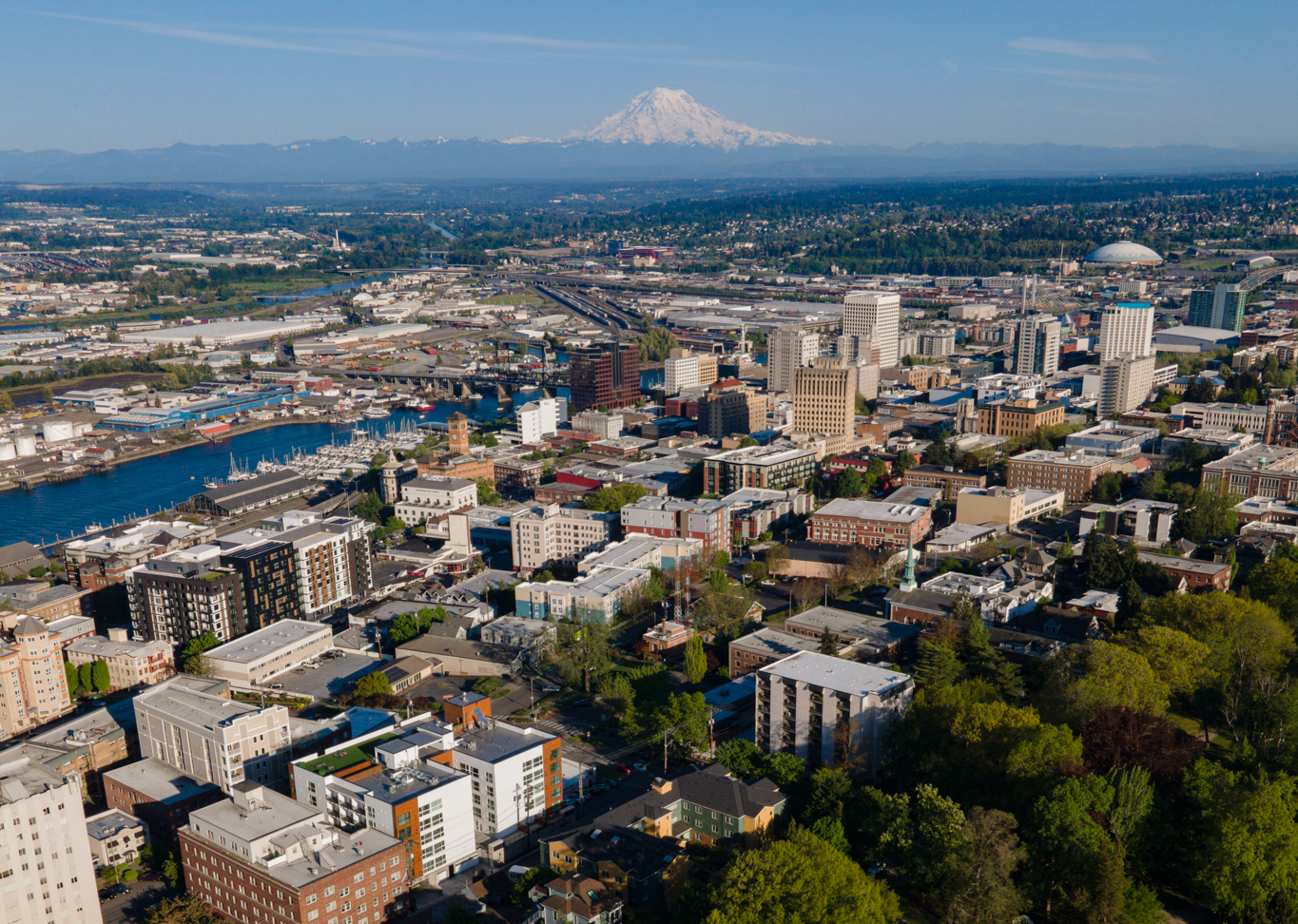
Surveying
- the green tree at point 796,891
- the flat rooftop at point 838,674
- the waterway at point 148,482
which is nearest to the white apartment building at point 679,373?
the waterway at point 148,482

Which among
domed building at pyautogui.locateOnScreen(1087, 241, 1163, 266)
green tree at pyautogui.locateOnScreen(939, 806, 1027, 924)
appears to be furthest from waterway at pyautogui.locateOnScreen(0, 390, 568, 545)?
domed building at pyautogui.locateOnScreen(1087, 241, 1163, 266)

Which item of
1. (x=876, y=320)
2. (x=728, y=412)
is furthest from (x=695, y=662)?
(x=876, y=320)

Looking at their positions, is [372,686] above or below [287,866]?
below

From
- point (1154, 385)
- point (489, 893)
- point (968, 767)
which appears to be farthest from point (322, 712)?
point (1154, 385)

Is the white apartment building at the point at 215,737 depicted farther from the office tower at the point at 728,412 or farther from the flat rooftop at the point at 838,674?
the office tower at the point at 728,412

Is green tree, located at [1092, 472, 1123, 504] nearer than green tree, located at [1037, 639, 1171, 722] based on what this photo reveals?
No

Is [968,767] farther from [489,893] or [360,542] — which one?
[360,542]

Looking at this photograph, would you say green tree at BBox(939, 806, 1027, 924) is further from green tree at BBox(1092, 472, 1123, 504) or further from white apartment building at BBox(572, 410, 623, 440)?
white apartment building at BBox(572, 410, 623, 440)

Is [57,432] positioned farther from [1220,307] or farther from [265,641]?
[1220,307]
